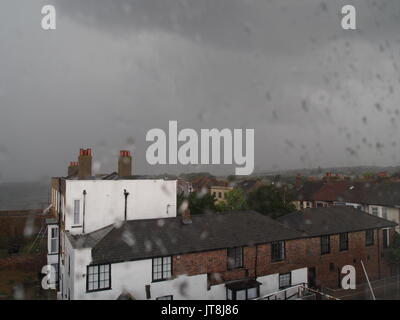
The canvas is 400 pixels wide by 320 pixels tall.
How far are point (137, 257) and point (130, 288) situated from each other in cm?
122

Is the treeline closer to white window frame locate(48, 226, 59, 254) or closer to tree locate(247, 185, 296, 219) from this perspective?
tree locate(247, 185, 296, 219)

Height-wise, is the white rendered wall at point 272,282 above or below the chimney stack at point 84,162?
below

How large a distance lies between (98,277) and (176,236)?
3751 millimetres

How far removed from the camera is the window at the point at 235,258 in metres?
14.1

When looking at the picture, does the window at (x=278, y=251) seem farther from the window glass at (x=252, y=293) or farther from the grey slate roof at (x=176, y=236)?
the window glass at (x=252, y=293)

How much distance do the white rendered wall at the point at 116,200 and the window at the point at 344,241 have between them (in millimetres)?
10030

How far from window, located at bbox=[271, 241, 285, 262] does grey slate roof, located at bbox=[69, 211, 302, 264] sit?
0.31 metres

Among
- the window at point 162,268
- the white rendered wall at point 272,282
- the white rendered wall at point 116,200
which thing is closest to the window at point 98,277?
the window at point 162,268

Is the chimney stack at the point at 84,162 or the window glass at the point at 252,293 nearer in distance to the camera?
the window glass at the point at 252,293

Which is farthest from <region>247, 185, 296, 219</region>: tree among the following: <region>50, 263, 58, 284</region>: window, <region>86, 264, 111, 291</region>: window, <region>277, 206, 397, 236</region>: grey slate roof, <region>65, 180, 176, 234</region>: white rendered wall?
<region>86, 264, 111, 291</region>: window

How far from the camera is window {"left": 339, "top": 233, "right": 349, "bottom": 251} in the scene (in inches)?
707

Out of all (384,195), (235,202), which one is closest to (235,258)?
(235,202)
